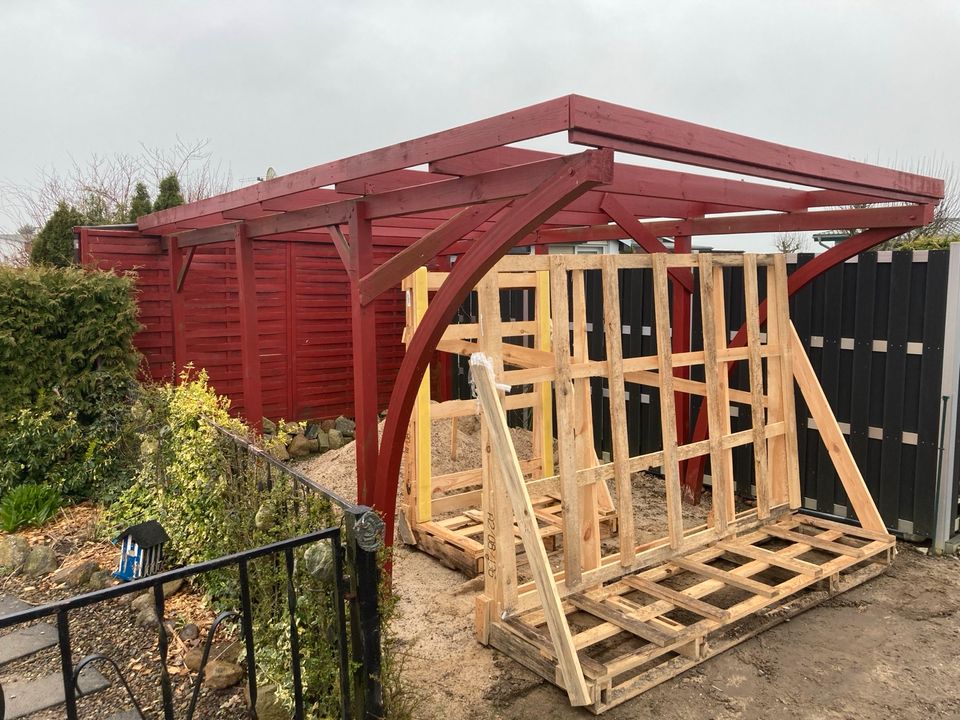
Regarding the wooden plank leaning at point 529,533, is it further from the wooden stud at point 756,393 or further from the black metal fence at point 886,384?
the black metal fence at point 886,384

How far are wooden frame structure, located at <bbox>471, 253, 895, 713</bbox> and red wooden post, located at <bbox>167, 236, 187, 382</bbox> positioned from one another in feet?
14.7

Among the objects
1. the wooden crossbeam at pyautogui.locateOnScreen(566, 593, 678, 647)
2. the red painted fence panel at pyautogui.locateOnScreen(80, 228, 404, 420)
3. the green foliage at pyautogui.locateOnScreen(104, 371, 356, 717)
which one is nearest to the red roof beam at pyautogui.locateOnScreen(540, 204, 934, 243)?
the wooden crossbeam at pyautogui.locateOnScreen(566, 593, 678, 647)

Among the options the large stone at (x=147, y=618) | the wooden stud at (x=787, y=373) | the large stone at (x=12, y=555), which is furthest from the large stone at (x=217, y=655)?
the wooden stud at (x=787, y=373)

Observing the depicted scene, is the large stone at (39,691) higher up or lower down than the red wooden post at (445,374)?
lower down

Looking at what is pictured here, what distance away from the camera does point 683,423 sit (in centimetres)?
650

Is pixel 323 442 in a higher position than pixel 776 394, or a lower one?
lower

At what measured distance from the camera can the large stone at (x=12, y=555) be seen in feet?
16.1

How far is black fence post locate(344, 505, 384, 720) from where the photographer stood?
2.42 m

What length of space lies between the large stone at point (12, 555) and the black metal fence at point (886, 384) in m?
5.92

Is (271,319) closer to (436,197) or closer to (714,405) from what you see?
(436,197)

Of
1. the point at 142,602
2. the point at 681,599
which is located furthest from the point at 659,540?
the point at 142,602

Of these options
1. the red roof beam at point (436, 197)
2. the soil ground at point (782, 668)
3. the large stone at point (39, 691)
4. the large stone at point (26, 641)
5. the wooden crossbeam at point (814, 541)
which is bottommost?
the soil ground at point (782, 668)

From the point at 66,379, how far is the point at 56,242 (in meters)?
2.51

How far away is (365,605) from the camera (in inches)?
97.7
